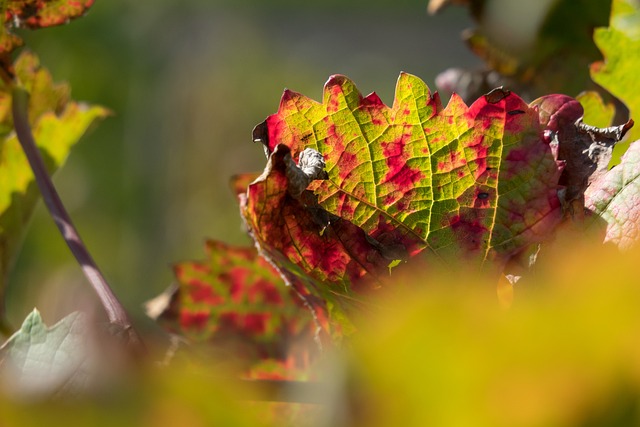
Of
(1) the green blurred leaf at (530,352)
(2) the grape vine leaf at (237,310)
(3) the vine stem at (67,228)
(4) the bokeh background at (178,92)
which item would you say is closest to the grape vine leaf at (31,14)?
(3) the vine stem at (67,228)

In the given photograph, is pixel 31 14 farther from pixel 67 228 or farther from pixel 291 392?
pixel 291 392

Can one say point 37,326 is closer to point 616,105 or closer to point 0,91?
point 0,91

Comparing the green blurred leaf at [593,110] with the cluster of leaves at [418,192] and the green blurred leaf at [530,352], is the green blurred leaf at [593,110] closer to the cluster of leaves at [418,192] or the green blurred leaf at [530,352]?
the cluster of leaves at [418,192]

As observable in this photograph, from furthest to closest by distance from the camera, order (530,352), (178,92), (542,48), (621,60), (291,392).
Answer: (178,92) < (542,48) < (621,60) < (291,392) < (530,352)

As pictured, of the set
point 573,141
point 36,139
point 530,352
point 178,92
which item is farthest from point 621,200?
point 178,92

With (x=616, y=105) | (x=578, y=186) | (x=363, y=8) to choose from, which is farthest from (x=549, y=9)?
(x=363, y=8)

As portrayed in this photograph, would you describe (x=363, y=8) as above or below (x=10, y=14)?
below
